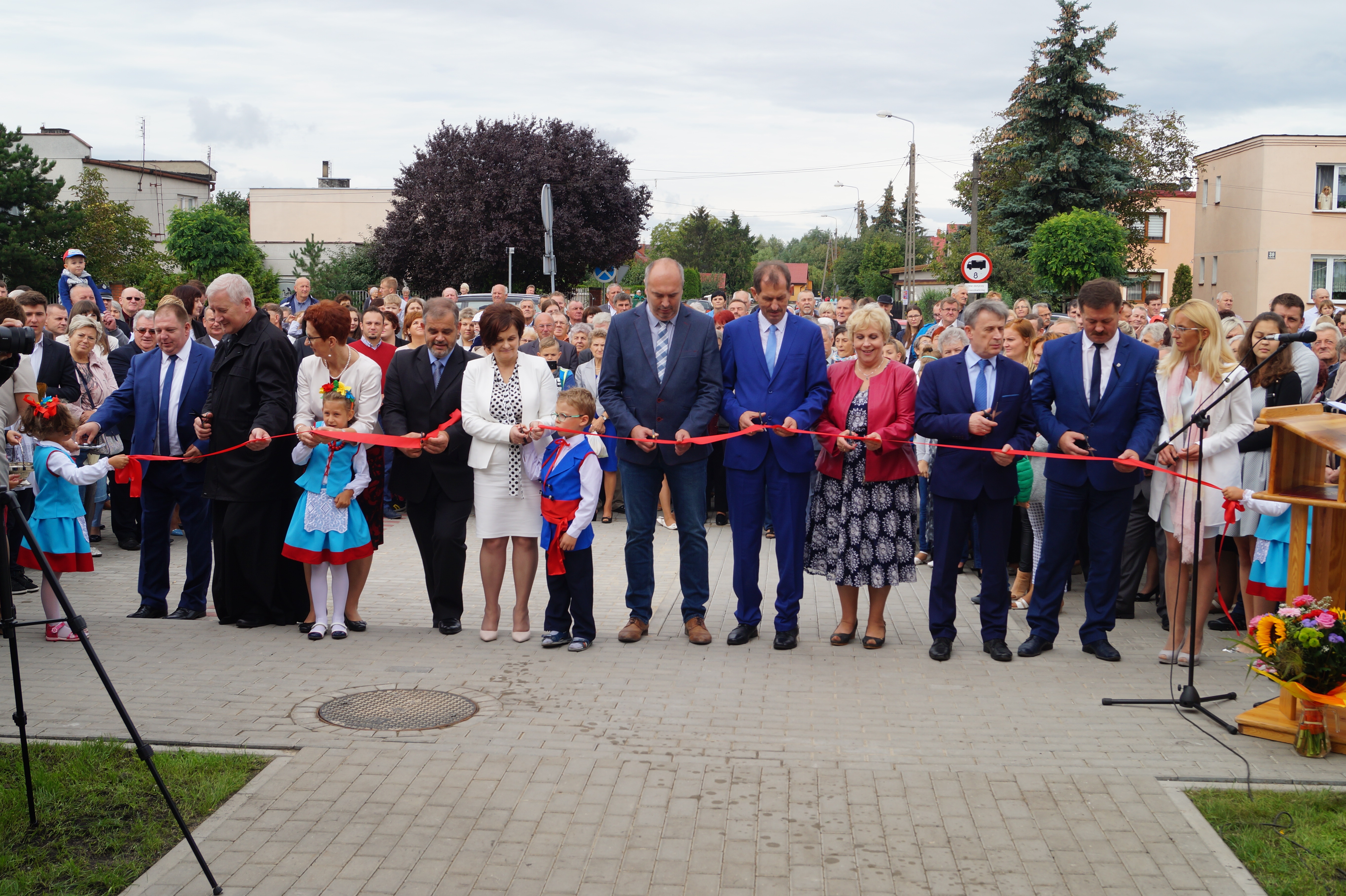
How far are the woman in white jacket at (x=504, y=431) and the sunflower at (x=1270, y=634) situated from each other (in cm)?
403

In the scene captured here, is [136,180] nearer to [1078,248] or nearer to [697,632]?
[1078,248]

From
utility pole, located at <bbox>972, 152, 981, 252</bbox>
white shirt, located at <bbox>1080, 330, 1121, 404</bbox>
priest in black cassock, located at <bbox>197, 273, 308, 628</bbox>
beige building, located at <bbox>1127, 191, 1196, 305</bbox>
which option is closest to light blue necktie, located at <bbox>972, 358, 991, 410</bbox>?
white shirt, located at <bbox>1080, 330, 1121, 404</bbox>

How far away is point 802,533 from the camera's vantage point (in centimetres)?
697

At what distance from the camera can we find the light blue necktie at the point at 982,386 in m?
6.79

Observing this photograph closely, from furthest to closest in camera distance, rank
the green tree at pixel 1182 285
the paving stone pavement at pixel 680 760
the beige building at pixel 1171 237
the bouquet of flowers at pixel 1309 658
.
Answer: the beige building at pixel 1171 237 → the green tree at pixel 1182 285 → the bouquet of flowers at pixel 1309 658 → the paving stone pavement at pixel 680 760

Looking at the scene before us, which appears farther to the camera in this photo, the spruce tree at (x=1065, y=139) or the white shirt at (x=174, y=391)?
the spruce tree at (x=1065, y=139)

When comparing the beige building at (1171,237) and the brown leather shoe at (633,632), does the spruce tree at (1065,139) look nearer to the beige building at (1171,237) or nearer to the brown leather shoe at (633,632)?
the beige building at (1171,237)

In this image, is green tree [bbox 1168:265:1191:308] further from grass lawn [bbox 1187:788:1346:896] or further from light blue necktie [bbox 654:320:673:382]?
grass lawn [bbox 1187:788:1346:896]

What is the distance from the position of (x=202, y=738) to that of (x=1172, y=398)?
19.2ft

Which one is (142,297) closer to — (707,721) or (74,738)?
(74,738)

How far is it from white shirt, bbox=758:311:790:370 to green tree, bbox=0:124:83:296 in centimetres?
4174

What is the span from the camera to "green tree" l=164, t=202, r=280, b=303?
2023 inches

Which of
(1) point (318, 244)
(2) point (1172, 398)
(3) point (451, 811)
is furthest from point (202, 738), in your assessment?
(1) point (318, 244)

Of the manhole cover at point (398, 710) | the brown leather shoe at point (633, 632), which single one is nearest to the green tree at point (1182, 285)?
the brown leather shoe at point (633, 632)
